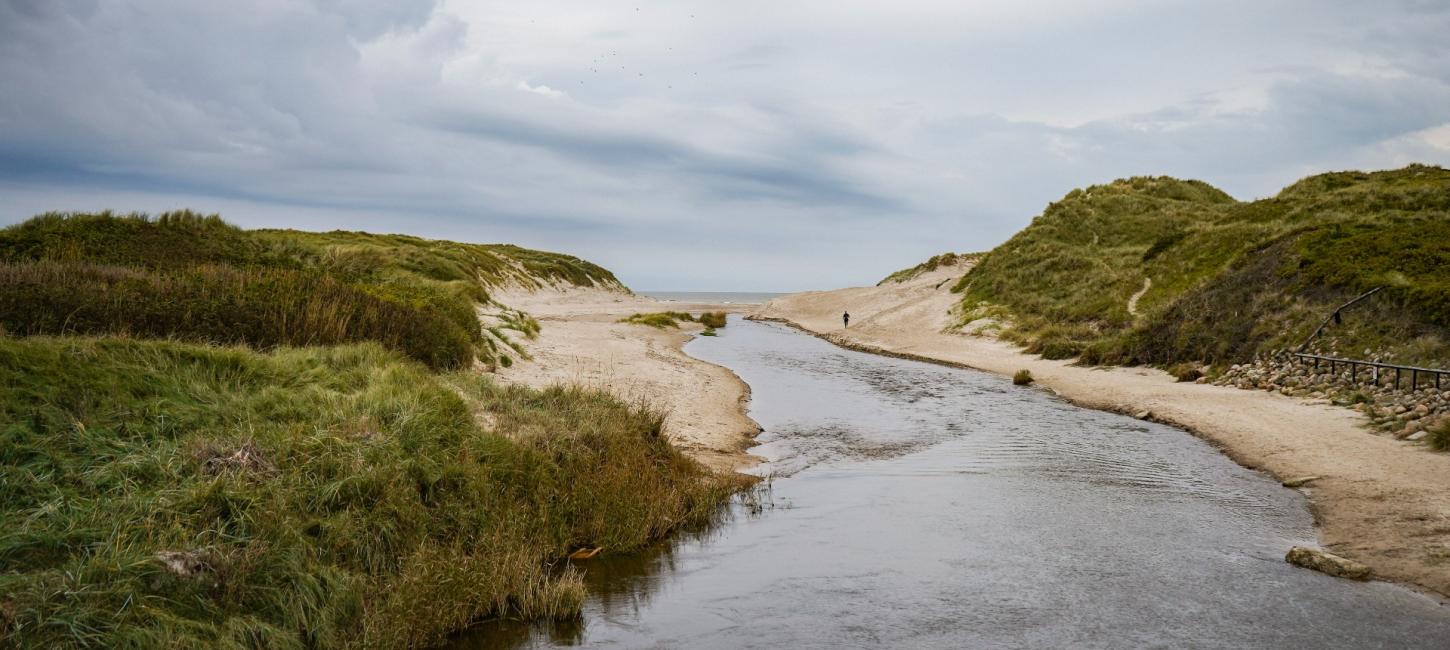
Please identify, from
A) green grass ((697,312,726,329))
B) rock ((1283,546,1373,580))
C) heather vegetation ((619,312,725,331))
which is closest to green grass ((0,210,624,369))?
rock ((1283,546,1373,580))

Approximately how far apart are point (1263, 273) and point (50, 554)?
36468 mm

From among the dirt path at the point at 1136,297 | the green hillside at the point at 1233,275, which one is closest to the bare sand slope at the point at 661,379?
the green hillside at the point at 1233,275

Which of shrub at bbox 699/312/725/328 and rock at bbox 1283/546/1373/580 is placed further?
shrub at bbox 699/312/725/328

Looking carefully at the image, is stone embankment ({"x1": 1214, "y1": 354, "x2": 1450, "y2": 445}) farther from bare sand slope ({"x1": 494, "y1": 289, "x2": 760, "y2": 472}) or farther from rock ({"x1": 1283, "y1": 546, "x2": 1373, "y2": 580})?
bare sand slope ({"x1": 494, "y1": 289, "x2": 760, "y2": 472})

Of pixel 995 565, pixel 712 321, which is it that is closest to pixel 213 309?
pixel 995 565

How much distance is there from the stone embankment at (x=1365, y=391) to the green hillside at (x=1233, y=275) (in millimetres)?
1059

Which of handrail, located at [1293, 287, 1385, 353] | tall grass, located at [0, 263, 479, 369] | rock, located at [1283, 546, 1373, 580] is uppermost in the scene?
handrail, located at [1293, 287, 1385, 353]

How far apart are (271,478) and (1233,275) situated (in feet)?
116

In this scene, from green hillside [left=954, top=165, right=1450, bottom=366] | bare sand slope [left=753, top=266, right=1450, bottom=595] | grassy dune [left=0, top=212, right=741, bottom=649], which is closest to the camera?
grassy dune [left=0, top=212, right=741, bottom=649]

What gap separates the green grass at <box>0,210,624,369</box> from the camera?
40.4 feet

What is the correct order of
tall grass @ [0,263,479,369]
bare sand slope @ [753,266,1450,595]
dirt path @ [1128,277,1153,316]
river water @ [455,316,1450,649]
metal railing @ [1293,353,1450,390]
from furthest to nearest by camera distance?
dirt path @ [1128,277,1153,316] < metal railing @ [1293,353,1450,390] < tall grass @ [0,263,479,369] < bare sand slope @ [753,266,1450,595] < river water @ [455,316,1450,649]

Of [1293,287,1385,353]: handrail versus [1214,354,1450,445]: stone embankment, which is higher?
[1293,287,1385,353]: handrail

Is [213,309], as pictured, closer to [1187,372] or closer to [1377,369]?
[1377,369]

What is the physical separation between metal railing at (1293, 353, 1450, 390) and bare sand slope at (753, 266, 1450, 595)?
5.16ft
